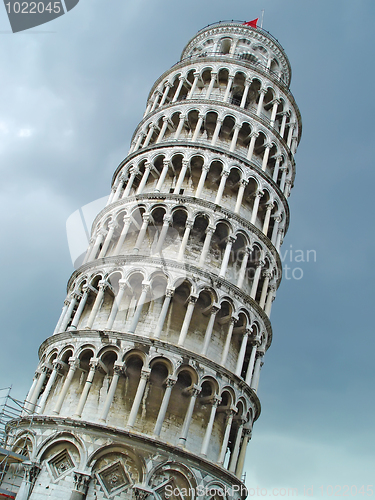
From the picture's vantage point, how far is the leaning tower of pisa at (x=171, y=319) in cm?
1691

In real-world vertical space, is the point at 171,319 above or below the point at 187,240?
below

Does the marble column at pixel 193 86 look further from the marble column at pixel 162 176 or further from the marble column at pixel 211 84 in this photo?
the marble column at pixel 162 176

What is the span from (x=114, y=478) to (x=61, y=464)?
6.34 feet

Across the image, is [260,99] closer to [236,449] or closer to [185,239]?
[185,239]

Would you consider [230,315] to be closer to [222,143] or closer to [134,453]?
[134,453]

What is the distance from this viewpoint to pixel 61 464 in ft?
55.8

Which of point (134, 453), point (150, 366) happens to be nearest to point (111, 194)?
point (150, 366)

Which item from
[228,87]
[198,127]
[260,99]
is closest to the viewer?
[198,127]

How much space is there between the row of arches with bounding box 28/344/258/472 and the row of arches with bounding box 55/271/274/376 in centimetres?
110

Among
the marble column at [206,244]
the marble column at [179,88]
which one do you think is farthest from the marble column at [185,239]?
the marble column at [179,88]

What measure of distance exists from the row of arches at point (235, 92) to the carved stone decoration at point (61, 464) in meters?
19.2

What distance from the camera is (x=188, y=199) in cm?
2267

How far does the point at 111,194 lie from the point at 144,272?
7138mm

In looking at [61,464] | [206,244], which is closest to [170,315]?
[206,244]
